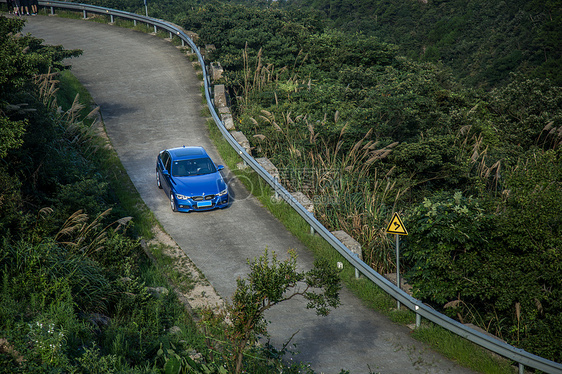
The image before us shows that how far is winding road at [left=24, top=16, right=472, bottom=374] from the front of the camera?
376 inches

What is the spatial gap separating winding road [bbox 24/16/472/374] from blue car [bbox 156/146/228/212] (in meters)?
0.39

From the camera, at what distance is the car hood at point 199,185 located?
1412 centimetres

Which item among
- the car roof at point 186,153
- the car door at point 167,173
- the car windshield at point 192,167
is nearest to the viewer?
the car door at point 167,173

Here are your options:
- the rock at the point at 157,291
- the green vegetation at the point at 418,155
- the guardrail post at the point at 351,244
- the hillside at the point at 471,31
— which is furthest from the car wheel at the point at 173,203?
the hillside at the point at 471,31

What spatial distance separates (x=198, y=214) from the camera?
14.5 metres

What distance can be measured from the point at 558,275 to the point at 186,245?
323 inches

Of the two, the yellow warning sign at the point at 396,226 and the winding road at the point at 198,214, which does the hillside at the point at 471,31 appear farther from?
the yellow warning sign at the point at 396,226

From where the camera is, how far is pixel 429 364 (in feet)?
30.0

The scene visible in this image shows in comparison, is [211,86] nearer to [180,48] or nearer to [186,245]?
→ [180,48]

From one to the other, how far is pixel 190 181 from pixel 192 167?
692 millimetres

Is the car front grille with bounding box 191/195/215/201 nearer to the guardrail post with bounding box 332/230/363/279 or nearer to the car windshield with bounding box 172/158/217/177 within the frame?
the car windshield with bounding box 172/158/217/177

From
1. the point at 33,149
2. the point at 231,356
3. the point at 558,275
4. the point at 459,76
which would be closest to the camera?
the point at 231,356

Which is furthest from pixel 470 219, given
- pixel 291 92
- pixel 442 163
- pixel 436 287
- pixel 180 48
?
pixel 180 48

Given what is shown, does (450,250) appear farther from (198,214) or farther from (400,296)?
(198,214)
